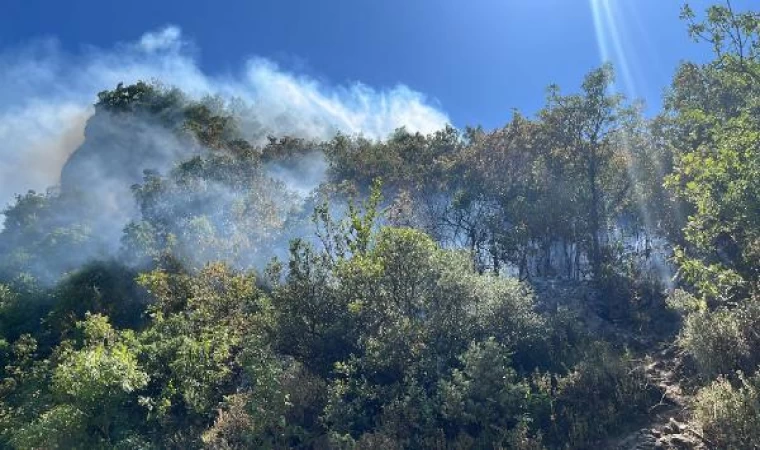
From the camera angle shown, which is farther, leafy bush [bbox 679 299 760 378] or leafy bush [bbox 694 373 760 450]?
leafy bush [bbox 679 299 760 378]

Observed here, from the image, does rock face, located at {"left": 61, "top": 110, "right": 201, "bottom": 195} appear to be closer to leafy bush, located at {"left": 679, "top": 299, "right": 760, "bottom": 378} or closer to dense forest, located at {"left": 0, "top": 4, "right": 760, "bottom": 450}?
dense forest, located at {"left": 0, "top": 4, "right": 760, "bottom": 450}

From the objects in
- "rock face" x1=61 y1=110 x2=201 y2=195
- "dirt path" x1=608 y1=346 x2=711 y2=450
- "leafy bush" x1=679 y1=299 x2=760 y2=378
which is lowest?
"dirt path" x1=608 y1=346 x2=711 y2=450

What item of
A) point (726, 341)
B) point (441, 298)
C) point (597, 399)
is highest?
point (441, 298)

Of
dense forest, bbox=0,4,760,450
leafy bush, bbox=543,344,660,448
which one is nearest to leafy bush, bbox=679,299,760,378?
dense forest, bbox=0,4,760,450

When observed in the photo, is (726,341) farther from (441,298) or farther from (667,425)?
(441,298)

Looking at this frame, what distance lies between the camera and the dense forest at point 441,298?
13281 mm

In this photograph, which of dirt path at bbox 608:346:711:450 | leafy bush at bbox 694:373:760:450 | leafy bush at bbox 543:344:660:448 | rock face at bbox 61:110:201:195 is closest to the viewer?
leafy bush at bbox 694:373:760:450

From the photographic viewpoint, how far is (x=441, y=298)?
16016mm

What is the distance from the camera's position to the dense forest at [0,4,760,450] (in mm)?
13281

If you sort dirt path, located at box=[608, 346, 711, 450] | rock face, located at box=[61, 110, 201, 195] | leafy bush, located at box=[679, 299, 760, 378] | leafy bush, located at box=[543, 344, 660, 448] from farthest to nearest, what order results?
rock face, located at box=[61, 110, 201, 195], leafy bush, located at box=[543, 344, 660, 448], leafy bush, located at box=[679, 299, 760, 378], dirt path, located at box=[608, 346, 711, 450]

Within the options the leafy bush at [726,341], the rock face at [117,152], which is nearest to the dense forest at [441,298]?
the leafy bush at [726,341]

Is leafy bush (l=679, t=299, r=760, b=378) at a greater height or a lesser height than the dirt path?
greater

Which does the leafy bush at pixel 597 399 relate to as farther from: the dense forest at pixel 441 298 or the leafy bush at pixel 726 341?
the leafy bush at pixel 726 341

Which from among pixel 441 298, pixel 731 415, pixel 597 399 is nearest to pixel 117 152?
pixel 441 298
